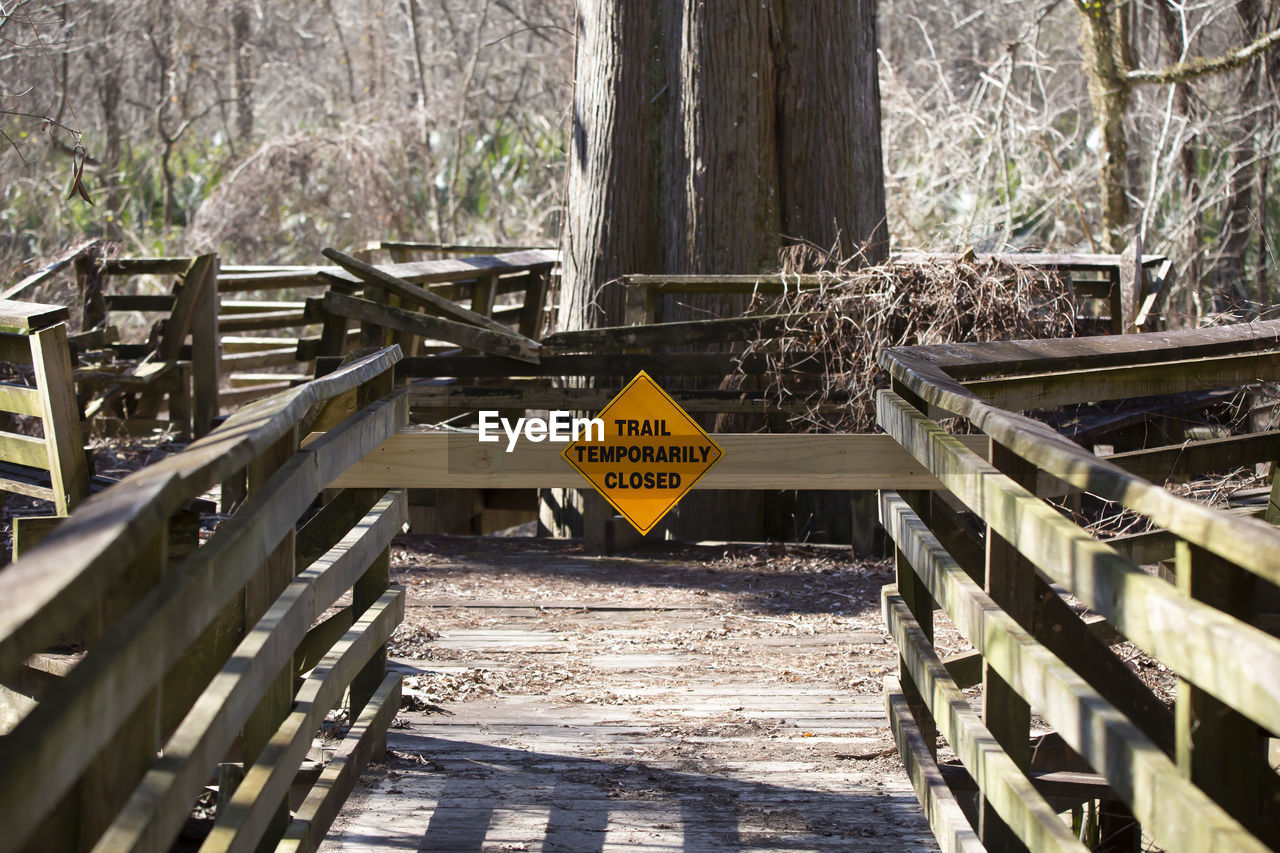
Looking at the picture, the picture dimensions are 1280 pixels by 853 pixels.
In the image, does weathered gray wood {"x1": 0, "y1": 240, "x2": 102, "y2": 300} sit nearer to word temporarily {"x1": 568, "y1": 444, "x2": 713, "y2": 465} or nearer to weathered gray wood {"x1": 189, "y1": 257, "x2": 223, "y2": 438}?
weathered gray wood {"x1": 189, "y1": 257, "x2": 223, "y2": 438}

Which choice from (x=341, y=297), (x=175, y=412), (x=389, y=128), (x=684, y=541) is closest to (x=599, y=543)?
(x=684, y=541)

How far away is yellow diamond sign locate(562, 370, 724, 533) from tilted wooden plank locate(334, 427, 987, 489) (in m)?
0.06

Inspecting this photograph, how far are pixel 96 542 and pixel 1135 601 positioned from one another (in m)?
1.50

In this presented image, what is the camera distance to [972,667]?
4.52 m

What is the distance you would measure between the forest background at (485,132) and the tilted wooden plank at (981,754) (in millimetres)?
6195

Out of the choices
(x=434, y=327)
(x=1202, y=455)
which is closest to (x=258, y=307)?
(x=434, y=327)

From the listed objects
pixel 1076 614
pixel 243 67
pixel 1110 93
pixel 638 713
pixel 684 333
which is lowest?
pixel 638 713

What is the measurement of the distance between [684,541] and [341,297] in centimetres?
267

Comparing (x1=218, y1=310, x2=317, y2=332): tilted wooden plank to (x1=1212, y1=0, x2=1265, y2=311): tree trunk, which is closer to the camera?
(x1=218, y1=310, x2=317, y2=332): tilted wooden plank

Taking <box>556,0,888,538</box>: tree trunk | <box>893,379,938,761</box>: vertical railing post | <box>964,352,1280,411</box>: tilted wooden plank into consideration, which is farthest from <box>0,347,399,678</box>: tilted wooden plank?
<box>556,0,888,538</box>: tree trunk

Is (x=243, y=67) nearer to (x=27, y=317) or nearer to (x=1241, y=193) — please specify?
(x=1241, y=193)

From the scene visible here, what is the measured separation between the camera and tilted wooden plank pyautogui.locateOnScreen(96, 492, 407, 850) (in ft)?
5.87

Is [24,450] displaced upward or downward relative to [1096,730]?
upward

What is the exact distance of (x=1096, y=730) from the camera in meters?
2.05
